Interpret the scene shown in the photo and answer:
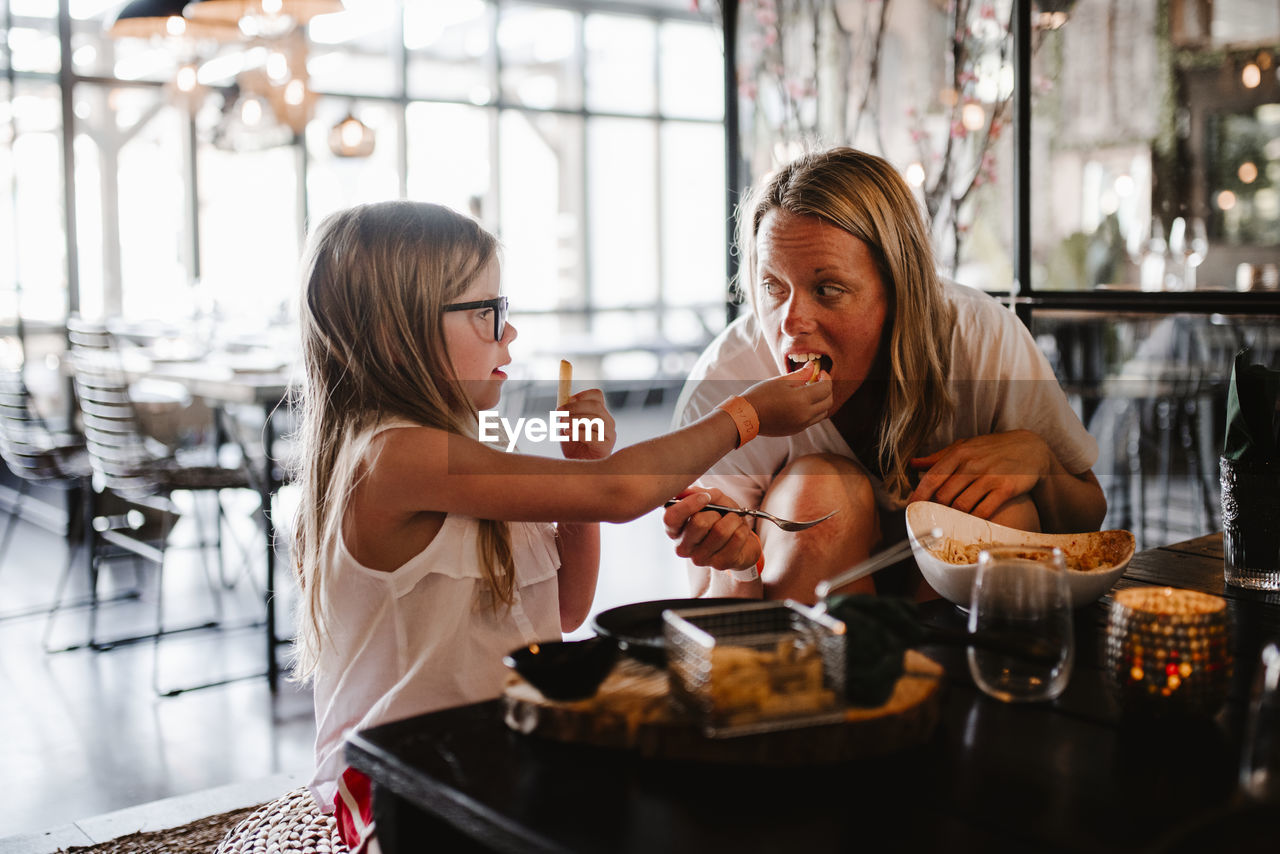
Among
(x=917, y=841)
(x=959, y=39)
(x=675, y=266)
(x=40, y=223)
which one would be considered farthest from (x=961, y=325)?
(x=675, y=266)

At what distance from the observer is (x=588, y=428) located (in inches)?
65.9

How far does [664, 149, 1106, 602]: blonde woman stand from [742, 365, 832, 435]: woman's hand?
0.77 feet

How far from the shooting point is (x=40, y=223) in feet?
23.1

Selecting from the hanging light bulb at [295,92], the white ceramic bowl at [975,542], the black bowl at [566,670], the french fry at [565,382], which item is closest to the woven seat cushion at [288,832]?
the french fry at [565,382]

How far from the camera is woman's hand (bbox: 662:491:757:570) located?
64.8 inches

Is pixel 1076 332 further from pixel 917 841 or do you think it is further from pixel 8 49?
pixel 8 49

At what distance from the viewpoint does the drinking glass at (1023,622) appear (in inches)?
40.8

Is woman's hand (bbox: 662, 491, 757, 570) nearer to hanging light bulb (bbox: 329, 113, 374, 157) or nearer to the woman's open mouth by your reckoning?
the woman's open mouth

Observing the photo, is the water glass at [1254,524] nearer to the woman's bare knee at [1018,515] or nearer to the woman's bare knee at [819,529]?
the woman's bare knee at [1018,515]

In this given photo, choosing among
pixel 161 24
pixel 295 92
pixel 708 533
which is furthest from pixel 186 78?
pixel 708 533


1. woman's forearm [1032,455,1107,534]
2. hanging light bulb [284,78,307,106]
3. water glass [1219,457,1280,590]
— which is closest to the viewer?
water glass [1219,457,1280,590]

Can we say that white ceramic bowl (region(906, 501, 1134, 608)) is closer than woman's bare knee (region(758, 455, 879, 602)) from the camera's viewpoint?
Yes

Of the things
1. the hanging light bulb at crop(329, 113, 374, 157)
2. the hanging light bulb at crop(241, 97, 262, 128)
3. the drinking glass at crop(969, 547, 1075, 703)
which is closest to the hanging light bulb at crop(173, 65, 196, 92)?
the hanging light bulb at crop(241, 97, 262, 128)

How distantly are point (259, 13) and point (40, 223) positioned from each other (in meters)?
3.73
